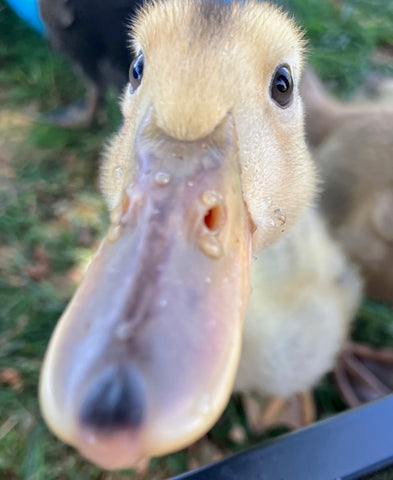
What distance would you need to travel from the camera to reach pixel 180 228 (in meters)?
0.64

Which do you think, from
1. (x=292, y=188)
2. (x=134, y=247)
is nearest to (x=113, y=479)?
(x=292, y=188)

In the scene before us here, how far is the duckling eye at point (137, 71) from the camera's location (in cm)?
93

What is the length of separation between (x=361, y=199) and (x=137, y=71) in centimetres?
106

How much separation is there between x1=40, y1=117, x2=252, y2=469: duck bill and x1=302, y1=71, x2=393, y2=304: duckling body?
3.56ft

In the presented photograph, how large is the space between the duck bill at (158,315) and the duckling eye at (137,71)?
220 mm

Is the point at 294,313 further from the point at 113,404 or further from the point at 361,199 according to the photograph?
the point at 113,404

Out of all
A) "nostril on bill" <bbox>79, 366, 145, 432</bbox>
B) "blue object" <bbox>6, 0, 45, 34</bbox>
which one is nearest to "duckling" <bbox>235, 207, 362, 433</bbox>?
"nostril on bill" <bbox>79, 366, 145, 432</bbox>

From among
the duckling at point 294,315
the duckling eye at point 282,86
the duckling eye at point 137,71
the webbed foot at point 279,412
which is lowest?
the webbed foot at point 279,412

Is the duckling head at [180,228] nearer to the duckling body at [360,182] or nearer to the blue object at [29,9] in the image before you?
the duckling body at [360,182]

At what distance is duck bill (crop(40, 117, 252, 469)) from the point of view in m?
0.50

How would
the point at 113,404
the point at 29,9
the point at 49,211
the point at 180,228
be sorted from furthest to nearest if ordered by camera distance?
the point at 49,211 < the point at 29,9 < the point at 180,228 < the point at 113,404

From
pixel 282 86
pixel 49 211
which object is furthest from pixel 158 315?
pixel 49 211

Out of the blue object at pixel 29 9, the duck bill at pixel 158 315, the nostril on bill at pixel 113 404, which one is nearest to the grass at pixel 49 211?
the blue object at pixel 29 9

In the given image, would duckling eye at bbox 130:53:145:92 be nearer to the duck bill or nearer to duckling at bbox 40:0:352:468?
duckling at bbox 40:0:352:468
